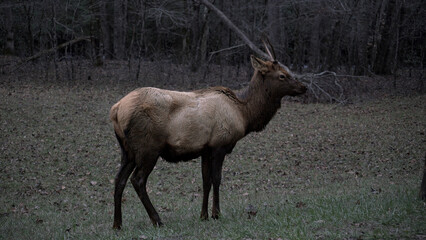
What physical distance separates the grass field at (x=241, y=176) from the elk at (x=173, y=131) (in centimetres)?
71

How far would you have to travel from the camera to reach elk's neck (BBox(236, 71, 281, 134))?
782 centimetres

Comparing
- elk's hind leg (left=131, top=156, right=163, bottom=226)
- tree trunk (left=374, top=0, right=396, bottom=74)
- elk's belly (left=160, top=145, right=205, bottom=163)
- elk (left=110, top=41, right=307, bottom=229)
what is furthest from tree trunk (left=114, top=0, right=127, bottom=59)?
elk's hind leg (left=131, top=156, right=163, bottom=226)

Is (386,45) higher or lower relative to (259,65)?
lower

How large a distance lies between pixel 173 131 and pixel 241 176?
5.03m

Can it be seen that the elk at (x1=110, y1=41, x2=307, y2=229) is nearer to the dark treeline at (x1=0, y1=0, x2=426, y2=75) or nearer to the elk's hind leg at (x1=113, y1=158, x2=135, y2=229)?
the elk's hind leg at (x1=113, y1=158, x2=135, y2=229)

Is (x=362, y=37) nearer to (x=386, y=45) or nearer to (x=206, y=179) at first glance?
(x=386, y=45)

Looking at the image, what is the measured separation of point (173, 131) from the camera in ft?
22.8

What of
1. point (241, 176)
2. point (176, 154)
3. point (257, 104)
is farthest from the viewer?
point (241, 176)

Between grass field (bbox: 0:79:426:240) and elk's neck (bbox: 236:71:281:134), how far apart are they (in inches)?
60.0

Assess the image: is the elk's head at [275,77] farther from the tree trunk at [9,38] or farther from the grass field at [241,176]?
the tree trunk at [9,38]

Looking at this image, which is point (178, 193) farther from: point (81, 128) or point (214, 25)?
point (214, 25)

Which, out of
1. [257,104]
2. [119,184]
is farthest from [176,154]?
[257,104]

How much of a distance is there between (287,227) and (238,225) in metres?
0.72

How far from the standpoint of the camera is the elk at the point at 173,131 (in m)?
6.81
